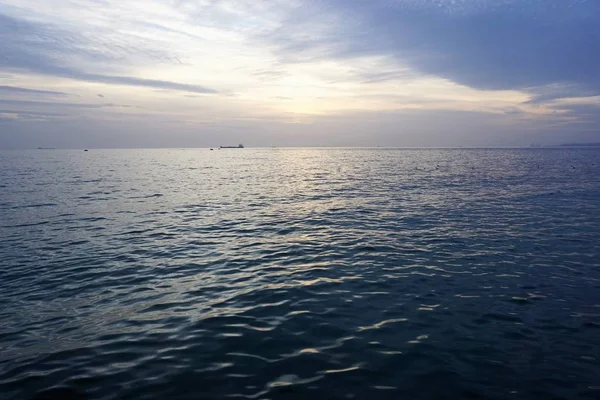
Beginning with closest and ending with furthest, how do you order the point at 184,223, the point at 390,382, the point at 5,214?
the point at 390,382, the point at 184,223, the point at 5,214

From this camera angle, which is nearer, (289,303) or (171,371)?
(171,371)

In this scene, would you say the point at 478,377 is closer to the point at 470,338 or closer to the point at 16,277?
the point at 470,338

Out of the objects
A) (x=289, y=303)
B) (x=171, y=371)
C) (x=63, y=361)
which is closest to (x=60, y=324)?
(x=63, y=361)

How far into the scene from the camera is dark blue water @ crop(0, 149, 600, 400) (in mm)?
9609

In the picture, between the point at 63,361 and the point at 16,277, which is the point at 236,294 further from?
the point at 16,277

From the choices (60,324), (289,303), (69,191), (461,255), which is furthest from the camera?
(69,191)

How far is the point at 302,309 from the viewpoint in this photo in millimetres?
14141

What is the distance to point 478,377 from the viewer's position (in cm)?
965

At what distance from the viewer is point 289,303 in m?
14.7

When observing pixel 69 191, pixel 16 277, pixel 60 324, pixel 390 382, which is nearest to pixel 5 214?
pixel 69 191

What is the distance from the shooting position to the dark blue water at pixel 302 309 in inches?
378

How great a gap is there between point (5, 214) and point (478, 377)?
4172 centimetres

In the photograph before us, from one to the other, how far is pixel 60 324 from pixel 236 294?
6.49 meters

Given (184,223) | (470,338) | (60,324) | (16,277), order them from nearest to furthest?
(470,338) < (60,324) < (16,277) < (184,223)
